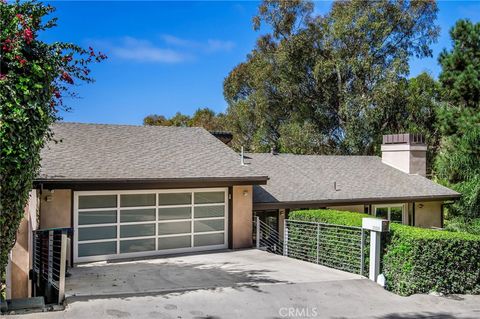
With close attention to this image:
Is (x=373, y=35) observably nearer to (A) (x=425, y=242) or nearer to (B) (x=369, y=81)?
(B) (x=369, y=81)

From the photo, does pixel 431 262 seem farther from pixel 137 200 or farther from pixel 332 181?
pixel 332 181

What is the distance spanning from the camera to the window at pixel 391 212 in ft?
Result: 64.2

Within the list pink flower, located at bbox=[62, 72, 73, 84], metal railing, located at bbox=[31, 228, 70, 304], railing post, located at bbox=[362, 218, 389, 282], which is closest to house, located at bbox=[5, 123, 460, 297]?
metal railing, located at bbox=[31, 228, 70, 304]

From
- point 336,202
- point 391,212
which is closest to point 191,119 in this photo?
point 391,212

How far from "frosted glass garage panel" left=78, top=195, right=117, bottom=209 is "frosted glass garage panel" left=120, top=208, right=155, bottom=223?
0.46 metres

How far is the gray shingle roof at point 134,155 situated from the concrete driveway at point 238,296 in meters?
3.05

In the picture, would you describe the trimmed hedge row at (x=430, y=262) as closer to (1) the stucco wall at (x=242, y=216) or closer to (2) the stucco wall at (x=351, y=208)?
(1) the stucco wall at (x=242, y=216)

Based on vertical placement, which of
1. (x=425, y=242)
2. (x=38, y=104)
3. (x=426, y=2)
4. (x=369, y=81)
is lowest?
(x=425, y=242)

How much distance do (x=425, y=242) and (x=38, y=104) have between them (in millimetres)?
8985

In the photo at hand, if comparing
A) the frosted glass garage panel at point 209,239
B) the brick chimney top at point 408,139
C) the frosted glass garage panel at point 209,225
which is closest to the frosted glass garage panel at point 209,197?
the frosted glass garage panel at point 209,225

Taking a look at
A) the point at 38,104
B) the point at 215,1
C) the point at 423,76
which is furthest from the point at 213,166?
the point at 423,76

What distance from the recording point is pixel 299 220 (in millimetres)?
15203

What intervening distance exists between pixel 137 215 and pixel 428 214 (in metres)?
13.8

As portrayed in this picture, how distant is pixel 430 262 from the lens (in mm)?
10570
